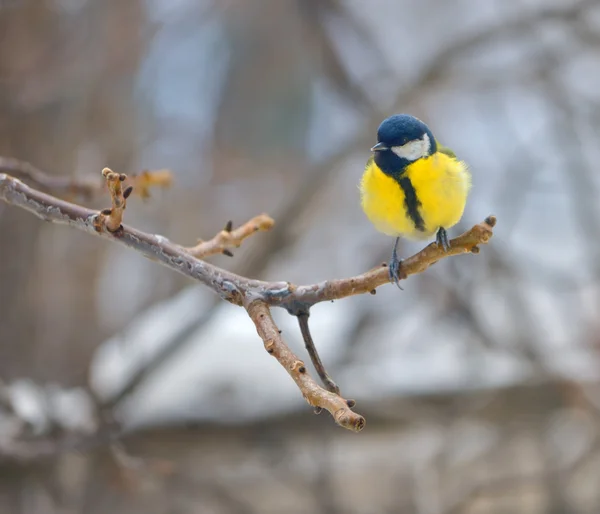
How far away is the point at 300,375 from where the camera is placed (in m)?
0.35

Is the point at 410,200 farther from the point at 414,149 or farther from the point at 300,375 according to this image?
the point at 300,375

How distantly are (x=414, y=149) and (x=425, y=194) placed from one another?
1.3 inches

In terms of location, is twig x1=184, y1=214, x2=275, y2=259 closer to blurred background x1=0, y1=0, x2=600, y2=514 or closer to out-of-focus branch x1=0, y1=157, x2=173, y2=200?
out-of-focus branch x1=0, y1=157, x2=173, y2=200

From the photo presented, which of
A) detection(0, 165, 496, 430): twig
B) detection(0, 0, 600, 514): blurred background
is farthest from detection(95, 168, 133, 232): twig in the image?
detection(0, 0, 600, 514): blurred background

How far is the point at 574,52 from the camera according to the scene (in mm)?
1612

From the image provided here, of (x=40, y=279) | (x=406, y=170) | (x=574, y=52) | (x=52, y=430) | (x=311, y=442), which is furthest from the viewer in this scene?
(x=574, y=52)

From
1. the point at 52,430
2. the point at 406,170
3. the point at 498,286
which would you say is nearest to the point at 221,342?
the point at 52,430

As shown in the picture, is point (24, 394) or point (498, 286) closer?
point (24, 394)

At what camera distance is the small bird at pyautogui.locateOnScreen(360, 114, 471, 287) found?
48 centimetres

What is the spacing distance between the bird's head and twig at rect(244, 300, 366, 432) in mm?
134

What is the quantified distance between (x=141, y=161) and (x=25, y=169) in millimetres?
1061

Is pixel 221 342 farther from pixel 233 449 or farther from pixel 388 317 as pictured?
pixel 388 317

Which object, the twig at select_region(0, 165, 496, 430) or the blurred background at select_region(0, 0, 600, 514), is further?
the blurred background at select_region(0, 0, 600, 514)

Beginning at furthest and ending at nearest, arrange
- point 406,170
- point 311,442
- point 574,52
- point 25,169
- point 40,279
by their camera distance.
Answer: point 574,52, point 311,442, point 40,279, point 25,169, point 406,170
